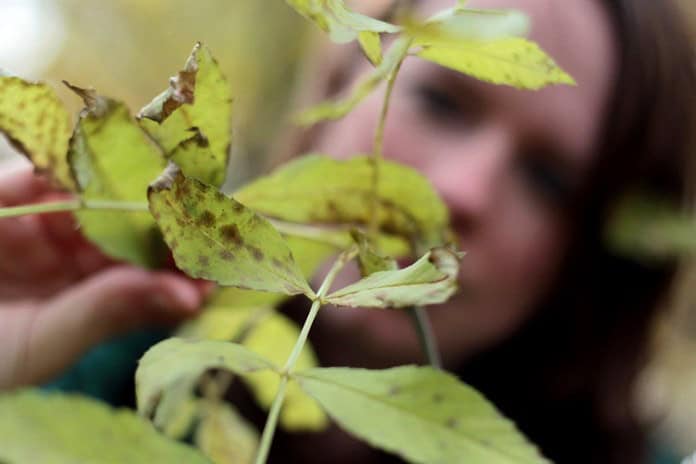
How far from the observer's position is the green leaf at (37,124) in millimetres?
302

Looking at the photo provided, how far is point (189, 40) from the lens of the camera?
12.9 ft

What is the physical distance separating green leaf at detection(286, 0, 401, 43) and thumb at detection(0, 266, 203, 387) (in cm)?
44

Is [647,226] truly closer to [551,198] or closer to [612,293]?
[551,198]

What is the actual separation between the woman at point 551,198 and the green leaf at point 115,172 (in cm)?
36

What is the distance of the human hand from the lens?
0.63 meters

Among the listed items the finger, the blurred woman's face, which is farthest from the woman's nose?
the finger

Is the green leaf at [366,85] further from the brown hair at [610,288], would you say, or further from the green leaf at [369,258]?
the brown hair at [610,288]

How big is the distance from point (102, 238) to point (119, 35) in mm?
3935

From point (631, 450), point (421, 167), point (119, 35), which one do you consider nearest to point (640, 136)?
point (421, 167)

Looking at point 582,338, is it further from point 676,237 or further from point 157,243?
point 157,243

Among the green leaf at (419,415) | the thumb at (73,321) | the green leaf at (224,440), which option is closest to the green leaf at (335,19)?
the green leaf at (419,415)

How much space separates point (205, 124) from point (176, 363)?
120mm

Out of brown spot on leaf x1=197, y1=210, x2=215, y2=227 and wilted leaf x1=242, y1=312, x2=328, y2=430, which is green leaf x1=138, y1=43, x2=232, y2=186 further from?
wilted leaf x1=242, y1=312, x2=328, y2=430

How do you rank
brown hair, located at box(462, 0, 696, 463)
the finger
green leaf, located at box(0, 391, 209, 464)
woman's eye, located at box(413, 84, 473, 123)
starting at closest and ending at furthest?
green leaf, located at box(0, 391, 209, 464), the finger, woman's eye, located at box(413, 84, 473, 123), brown hair, located at box(462, 0, 696, 463)
